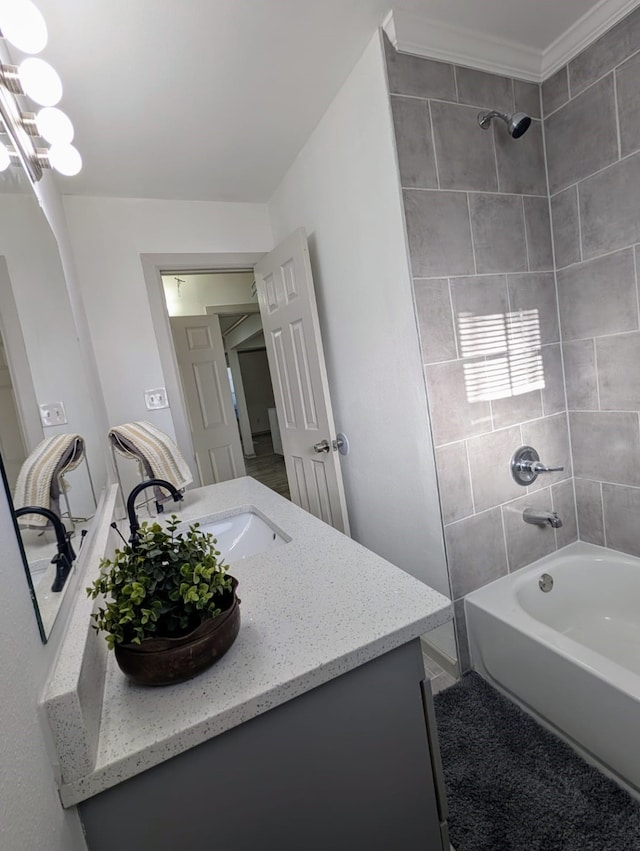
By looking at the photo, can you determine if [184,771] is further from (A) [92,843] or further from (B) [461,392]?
(B) [461,392]

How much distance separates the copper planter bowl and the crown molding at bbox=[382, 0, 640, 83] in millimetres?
1791

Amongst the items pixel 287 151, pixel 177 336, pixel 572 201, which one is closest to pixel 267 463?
pixel 177 336

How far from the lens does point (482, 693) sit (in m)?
1.57

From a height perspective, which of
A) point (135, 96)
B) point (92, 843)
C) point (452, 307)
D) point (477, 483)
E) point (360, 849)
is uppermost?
point (135, 96)

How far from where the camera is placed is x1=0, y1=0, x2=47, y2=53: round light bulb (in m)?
0.93

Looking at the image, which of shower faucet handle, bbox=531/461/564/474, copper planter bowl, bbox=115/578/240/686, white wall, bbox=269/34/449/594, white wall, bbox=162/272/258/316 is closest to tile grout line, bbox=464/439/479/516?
white wall, bbox=269/34/449/594

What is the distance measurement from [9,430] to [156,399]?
1.71 m

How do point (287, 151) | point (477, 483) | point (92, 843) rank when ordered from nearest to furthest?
point (92, 843)
point (477, 483)
point (287, 151)

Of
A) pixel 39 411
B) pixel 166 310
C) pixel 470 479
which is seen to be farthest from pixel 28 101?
pixel 470 479

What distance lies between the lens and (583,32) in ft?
4.75

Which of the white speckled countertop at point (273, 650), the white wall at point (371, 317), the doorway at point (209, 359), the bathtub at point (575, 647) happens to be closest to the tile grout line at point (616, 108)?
the white wall at point (371, 317)

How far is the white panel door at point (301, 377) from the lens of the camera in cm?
196

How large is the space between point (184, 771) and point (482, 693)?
53.6 inches

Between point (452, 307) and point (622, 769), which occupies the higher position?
point (452, 307)
